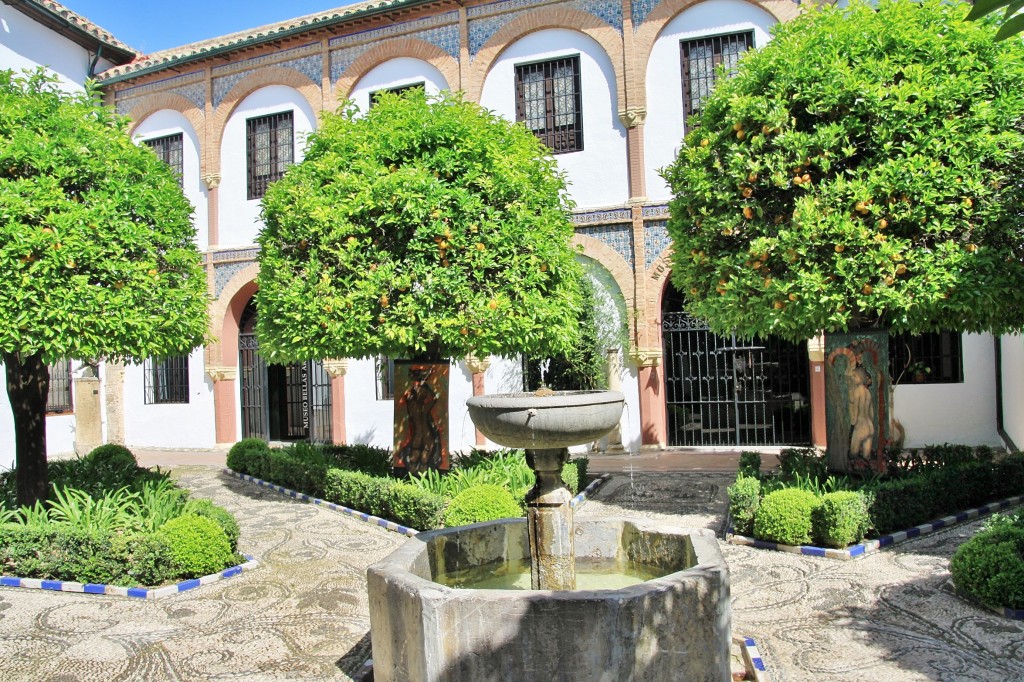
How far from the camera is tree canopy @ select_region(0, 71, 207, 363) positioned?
6121mm

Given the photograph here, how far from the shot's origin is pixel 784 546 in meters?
6.71

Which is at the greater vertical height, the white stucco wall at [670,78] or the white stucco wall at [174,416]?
the white stucco wall at [670,78]

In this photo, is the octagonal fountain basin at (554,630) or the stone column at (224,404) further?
the stone column at (224,404)

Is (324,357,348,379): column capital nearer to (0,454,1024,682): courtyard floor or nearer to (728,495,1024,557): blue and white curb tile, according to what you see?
(0,454,1024,682): courtyard floor

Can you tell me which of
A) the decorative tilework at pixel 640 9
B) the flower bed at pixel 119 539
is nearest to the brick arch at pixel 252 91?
the decorative tilework at pixel 640 9

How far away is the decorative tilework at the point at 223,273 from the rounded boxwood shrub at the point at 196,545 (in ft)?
32.4

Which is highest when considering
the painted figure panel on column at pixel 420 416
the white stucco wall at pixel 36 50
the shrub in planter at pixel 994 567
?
the white stucco wall at pixel 36 50

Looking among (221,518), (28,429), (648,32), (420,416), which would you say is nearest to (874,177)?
(420,416)

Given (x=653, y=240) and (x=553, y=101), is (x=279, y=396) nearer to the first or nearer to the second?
(x=553, y=101)

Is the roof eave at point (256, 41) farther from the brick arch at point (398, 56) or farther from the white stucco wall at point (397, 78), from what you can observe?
the white stucco wall at point (397, 78)

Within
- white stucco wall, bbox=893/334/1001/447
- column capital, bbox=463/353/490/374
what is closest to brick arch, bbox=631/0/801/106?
column capital, bbox=463/353/490/374

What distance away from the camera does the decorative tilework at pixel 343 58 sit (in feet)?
48.0

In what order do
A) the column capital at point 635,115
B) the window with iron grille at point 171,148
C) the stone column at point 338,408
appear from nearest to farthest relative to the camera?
the column capital at point 635,115
the stone column at point 338,408
the window with iron grille at point 171,148

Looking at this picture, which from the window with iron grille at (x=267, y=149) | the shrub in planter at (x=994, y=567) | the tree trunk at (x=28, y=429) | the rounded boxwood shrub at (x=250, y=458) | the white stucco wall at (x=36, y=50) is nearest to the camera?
the shrub in planter at (x=994, y=567)
